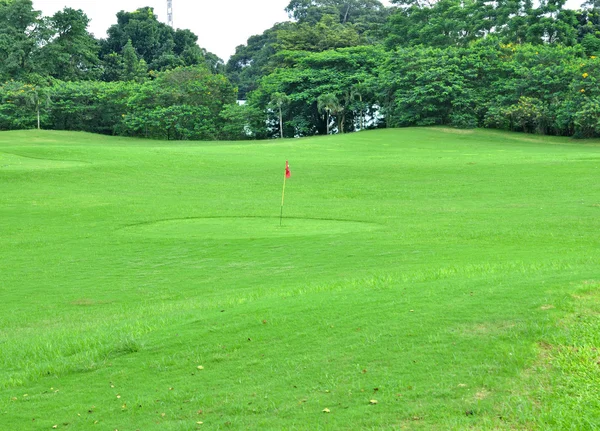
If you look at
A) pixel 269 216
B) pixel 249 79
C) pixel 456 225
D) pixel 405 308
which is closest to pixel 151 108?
pixel 249 79

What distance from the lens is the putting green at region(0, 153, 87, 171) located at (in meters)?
30.1

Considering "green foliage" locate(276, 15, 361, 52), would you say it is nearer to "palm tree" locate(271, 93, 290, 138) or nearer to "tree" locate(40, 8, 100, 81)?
"palm tree" locate(271, 93, 290, 138)

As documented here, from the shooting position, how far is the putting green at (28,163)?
30081 millimetres

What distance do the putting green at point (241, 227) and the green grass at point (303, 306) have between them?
109 mm

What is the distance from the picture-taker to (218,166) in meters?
32.1

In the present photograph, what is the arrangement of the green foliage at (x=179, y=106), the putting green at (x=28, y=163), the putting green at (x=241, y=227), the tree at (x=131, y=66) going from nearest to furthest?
the putting green at (x=241, y=227) < the putting green at (x=28, y=163) < the green foliage at (x=179, y=106) < the tree at (x=131, y=66)

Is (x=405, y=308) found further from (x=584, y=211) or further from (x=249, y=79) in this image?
(x=249, y=79)

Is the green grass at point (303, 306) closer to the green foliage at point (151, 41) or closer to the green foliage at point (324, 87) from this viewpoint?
the green foliage at point (324, 87)

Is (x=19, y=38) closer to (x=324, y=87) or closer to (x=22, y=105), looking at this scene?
(x=22, y=105)

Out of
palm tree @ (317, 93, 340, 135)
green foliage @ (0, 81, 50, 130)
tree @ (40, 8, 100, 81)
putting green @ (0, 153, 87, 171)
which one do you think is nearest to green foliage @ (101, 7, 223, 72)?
tree @ (40, 8, 100, 81)

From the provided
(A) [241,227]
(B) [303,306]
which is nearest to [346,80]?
(A) [241,227]

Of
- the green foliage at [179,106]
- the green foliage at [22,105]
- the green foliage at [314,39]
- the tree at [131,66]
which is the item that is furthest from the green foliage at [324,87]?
the tree at [131,66]

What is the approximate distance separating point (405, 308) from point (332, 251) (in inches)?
251

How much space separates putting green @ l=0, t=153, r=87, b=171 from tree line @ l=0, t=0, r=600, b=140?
2399 centimetres
